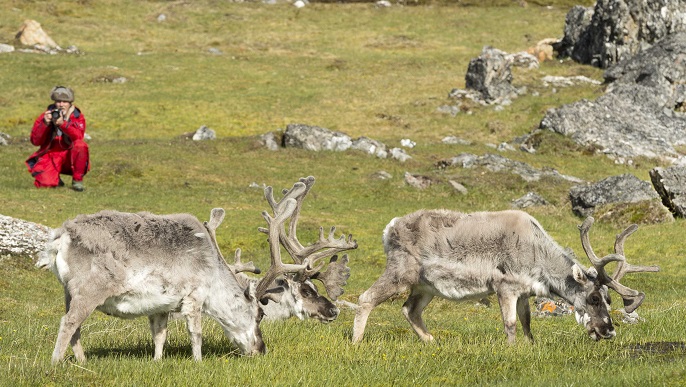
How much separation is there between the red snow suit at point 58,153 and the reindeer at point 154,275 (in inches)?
867

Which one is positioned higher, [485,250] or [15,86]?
[485,250]

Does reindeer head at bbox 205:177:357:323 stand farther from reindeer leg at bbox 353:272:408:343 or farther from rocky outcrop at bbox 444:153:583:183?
rocky outcrop at bbox 444:153:583:183

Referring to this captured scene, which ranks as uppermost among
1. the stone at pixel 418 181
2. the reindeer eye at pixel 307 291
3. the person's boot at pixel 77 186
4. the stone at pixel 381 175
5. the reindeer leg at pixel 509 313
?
the reindeer leg at pixel 509 313

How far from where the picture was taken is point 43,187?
35.2 m

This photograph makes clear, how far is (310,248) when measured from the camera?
15531 millimetres

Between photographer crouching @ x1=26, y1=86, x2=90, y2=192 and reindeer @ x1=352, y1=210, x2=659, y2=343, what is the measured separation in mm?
21400

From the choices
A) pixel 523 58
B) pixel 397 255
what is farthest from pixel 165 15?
pixel 397 255

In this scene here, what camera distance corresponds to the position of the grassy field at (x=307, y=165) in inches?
A: 500

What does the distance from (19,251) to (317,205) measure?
13.5 metres

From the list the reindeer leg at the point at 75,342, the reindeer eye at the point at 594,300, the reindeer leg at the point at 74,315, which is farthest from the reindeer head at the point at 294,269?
the reindeer eye at the point at 594,300

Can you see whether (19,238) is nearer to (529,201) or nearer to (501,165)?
(529,201)

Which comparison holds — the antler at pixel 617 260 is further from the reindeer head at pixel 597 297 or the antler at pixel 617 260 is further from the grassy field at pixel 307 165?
the grassy field at pixel 307 165

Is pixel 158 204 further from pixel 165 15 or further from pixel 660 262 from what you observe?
pixel 165 15

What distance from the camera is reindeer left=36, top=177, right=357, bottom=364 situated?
488 inches
